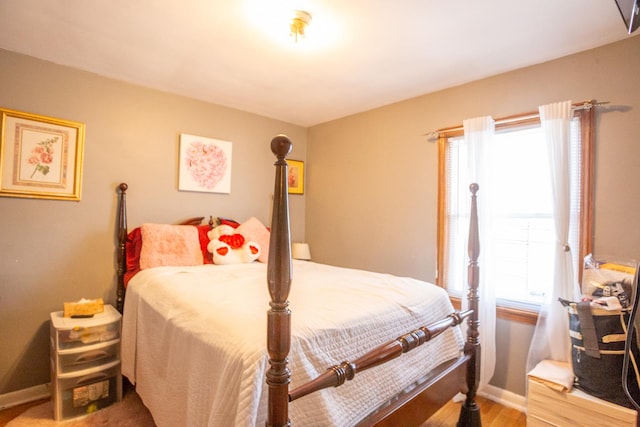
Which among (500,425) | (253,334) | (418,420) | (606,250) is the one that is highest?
(606,250)

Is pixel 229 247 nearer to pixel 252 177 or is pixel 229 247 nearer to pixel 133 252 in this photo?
pixel 133 252

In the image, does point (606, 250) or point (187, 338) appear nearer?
point (187, 338)

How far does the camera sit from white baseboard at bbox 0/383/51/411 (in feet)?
7.43

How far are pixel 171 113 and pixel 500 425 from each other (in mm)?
3524

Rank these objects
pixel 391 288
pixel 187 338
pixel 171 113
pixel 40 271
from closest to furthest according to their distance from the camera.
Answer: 1. pixel 187 338
2. pixel 391 288
3. pixel 40 271
4. pixel 171 113

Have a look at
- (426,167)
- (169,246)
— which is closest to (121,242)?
(169,246)

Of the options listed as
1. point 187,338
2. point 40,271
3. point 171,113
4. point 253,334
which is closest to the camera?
point 253,334

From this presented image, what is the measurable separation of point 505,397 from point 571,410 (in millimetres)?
685

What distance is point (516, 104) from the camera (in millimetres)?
2412

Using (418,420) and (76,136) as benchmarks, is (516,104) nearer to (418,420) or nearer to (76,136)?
(418,420)

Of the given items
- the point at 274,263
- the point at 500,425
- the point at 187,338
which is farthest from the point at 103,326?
the point at 500,425

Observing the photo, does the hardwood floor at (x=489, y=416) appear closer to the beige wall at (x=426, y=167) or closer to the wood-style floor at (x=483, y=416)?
the wood-style floor at (x=483, y=416)

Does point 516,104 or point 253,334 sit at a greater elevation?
point 516,104

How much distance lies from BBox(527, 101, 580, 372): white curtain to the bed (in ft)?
1.83
